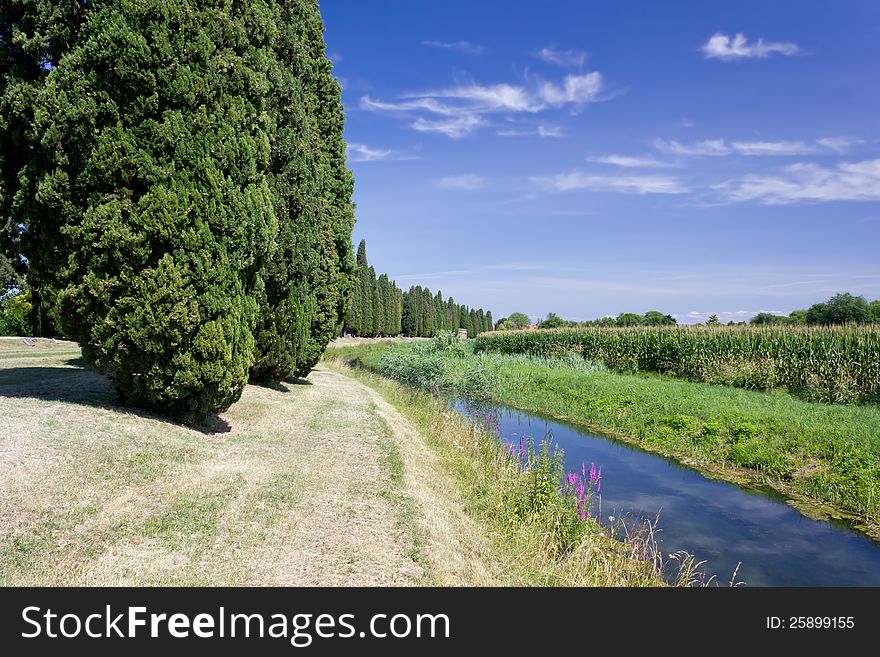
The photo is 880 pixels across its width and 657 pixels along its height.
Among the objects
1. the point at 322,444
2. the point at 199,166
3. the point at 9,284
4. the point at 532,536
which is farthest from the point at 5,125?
the point at 9,284

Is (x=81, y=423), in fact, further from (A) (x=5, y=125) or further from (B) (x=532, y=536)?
(B) (x=532, y=536)

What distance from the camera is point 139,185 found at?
24.7ft

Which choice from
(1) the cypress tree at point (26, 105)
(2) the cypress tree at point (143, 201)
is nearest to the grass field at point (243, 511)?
(2) the cypress tree at point (143, 201)

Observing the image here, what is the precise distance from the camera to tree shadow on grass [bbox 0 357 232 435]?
7.79 meters

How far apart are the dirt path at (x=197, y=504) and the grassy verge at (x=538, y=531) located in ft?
1.55

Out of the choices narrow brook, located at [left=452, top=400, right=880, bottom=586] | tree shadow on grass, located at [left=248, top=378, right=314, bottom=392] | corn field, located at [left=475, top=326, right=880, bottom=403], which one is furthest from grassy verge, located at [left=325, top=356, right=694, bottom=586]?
corn field, located at [left=475, top=326, right=880, bottom=403]

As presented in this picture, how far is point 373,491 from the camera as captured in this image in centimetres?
632

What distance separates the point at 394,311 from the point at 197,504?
56.1 meters

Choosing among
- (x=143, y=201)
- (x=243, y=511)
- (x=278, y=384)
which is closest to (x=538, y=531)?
(x=243, y=511)

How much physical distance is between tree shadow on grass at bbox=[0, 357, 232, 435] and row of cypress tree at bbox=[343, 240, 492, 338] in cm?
2861

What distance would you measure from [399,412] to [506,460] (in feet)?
16.8

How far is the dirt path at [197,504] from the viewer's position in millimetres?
4152

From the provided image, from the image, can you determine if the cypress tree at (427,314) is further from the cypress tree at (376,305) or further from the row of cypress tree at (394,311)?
the cypress tree at (376,305)

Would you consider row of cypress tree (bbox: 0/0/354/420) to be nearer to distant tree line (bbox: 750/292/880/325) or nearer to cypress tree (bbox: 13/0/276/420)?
cypress tree (bbox: 13/0/276/420)
